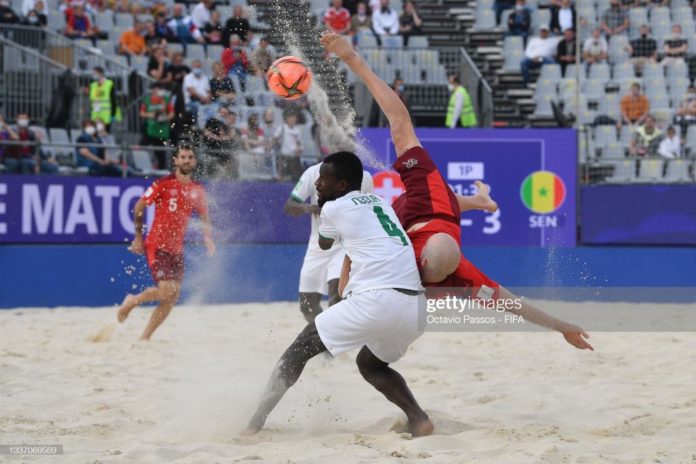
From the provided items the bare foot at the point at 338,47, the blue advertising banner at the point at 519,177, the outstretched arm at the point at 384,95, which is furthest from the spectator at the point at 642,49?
the bare foot at the point at 338,47

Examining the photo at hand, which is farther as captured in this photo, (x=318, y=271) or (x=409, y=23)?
(x=409, y=23)

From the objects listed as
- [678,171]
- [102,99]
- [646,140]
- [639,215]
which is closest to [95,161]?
[102,99]

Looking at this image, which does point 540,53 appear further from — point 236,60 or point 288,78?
point 288,78

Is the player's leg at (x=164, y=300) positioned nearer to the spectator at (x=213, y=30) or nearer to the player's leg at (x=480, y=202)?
the player's leg at (x=480, y=202)

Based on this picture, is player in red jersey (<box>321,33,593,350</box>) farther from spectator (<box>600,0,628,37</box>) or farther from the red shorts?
spectator (<box>600,0,628,37</box>)

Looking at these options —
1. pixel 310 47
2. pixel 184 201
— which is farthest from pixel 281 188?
pixel 184 201

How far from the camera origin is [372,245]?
5.68 meters

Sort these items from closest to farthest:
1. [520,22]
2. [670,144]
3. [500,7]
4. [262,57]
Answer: [262,57]
[670,144]
[520,22]
[500,7]

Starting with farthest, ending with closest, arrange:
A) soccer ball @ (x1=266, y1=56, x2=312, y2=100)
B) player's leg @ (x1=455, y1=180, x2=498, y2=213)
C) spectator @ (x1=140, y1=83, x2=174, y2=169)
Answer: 1. spectator @ (x1=140, y1=83, x2=174, y2=169)
2. soccer ball @ (x1=266, y1=56, x2=312, y2=100)
3. player's leg @ (x1=455, y1=180, x2=498, y2=213)

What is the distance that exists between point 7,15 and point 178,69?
2762mm

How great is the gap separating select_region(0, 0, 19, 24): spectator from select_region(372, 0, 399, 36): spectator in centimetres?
591

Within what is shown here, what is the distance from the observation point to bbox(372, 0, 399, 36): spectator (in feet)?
58.3

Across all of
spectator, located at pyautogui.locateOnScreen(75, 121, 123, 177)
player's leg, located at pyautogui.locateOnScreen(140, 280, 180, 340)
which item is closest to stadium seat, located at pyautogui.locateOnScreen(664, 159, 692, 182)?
spectator, located at pyautogui.locateOnScreen(75, 121, 123, 177)

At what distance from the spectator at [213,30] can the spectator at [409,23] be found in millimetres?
3089
